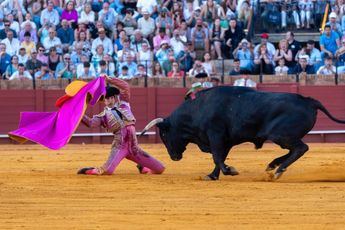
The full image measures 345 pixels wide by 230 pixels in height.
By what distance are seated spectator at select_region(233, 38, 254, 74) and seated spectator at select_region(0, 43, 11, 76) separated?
3856mm

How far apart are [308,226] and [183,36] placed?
11.8 meters

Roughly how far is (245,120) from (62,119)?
2102 mm

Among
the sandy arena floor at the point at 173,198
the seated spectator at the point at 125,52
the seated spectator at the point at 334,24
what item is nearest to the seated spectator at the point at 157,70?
the seated spectator at the point at 125,52

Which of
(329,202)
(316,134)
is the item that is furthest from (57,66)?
(329,202)

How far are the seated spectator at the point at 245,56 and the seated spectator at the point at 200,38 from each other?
686 millimetres

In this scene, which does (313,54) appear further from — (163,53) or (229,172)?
(229,172)

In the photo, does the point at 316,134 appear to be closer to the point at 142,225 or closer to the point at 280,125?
the point at 280,125

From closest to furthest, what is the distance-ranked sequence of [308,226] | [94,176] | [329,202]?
[308,226] < [329,202] < [94,176]

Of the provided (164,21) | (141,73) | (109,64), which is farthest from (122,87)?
(164,21)

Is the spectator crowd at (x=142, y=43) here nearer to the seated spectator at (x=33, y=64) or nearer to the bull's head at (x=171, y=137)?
the seated spectator at (x=33, y=64)

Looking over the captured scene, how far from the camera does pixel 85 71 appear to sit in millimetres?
20062

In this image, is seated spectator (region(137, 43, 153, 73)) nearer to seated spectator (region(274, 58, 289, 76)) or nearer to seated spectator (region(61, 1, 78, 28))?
seated spectator (region(61, 1, 78, 28))

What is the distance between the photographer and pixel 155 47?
20469 mm

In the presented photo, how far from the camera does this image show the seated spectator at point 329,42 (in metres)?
20.4
